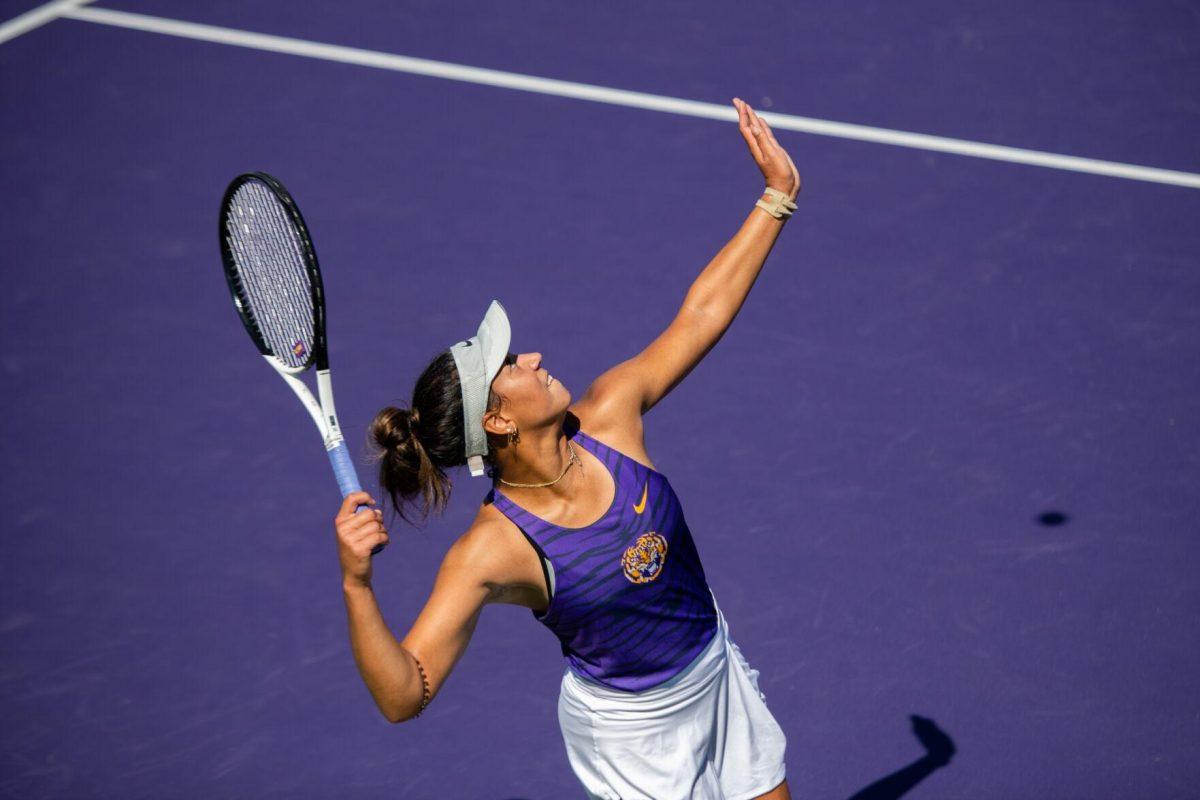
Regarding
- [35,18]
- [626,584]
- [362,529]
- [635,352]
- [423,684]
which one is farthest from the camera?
[35,18]

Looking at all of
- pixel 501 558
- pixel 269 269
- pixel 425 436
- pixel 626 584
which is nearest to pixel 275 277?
pixel 269 269

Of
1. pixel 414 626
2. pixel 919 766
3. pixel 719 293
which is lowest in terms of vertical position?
pixel 919 766

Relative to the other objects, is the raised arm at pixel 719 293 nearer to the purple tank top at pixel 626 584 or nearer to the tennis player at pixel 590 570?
the tennis player at pixel 590 570

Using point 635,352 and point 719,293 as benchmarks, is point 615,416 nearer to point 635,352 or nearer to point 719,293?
point 719,293

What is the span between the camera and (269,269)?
4.72m

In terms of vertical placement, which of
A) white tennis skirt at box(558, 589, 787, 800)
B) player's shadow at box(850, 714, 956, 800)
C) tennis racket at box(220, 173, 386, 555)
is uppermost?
tennis racket at box(220, 173, 386, 555)

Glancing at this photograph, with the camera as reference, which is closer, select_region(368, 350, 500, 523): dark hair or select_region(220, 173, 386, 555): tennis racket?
select_region(368, 350, 500, 523): dark hair

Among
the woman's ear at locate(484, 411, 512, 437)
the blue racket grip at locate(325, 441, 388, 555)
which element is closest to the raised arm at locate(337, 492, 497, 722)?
the blue racket grip at locate(325, 441, 388, 555)

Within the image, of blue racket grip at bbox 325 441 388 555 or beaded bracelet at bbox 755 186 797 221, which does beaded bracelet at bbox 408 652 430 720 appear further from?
beaded bracelet at bbox 755 186 797 221

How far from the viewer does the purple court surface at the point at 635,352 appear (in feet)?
19.5

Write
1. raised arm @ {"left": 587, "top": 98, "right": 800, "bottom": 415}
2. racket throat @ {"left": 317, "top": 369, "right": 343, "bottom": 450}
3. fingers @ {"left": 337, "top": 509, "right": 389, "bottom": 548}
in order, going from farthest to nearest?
raised arm @ {"left": 587, "top": 98, "right": 800, "bottom": 415}
racket throat @ {"left": 317, "top": 369, "right": 343, "bottom": 450}
fingers @ {"left": 337, "top": 509, "right": 389, "bottom": 548}

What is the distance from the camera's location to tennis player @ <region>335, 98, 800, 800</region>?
411 centimetres

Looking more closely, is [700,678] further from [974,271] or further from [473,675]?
[974,271]

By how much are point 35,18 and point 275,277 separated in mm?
5299
